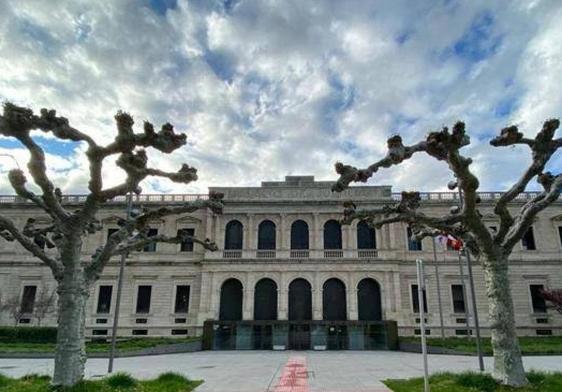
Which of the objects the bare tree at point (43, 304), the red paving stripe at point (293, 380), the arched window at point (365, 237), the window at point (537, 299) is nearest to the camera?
the red paving stripe at point (293, 380)

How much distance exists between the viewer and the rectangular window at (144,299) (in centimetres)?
3760

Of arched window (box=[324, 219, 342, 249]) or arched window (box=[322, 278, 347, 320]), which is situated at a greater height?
arched window (box=[324, 219, 342, 249])

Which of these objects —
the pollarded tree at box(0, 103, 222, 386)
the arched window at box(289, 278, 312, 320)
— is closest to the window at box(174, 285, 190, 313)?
the arched window at box(289, 278, 312, 320)

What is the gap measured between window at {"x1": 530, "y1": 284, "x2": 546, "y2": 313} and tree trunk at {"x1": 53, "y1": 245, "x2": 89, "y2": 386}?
3712cm

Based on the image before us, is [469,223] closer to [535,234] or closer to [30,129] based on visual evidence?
[30,129]

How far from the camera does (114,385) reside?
1096 cm

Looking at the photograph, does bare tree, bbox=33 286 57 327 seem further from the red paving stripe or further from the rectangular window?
the red paving stripe

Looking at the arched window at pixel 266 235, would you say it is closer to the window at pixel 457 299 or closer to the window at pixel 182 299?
the window at pixel 182 299

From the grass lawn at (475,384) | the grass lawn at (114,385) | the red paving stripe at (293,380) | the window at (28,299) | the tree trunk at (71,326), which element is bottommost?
the red paving stripe at (293,380)

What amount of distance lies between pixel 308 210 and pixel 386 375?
23.9 meters

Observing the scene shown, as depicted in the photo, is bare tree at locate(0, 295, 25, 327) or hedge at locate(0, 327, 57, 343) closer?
hedge at locate(0, 327, 57, 343)

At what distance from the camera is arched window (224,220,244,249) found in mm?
38719

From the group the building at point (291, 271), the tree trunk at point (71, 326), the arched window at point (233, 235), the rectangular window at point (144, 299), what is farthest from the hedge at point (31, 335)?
the tree trunk at point (71, 326)

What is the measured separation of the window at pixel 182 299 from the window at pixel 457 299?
76.6 feet
